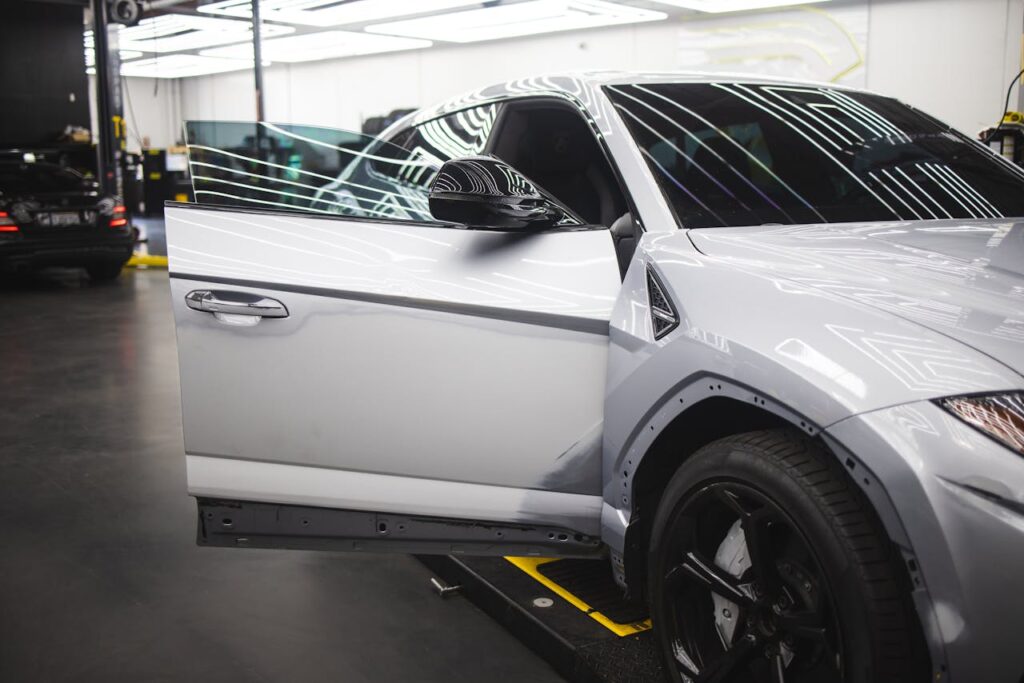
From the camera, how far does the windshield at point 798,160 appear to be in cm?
235

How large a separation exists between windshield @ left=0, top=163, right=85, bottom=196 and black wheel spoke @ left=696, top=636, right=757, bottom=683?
33.8 ft

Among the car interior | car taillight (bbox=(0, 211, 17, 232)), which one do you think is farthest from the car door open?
car taillight (bbox=(0, 211, 17, 232))

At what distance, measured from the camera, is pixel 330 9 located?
56.5ft

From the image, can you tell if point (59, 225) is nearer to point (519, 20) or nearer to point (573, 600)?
point (573, 600)

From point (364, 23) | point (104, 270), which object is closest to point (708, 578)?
point (104, 270)

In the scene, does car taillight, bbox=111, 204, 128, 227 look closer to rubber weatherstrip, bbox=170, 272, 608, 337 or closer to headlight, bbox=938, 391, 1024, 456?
rubber weatherstrip, bbox=170, 272, 608, 337

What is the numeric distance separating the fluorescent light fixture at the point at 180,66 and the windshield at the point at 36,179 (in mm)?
14861

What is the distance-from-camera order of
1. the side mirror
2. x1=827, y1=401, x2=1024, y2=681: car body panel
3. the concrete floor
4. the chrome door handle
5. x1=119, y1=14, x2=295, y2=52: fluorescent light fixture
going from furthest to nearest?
1. x1=119, y1=14, x2=295, y2=52: fluorescent light fixture
2. the concrete floor
3. the chrome door handle
4. the side mirror
5. x1=827, y1=401, x2=1024, y2=681: car body panel

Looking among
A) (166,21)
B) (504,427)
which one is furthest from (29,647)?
(166,21)

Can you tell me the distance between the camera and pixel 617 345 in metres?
2.08

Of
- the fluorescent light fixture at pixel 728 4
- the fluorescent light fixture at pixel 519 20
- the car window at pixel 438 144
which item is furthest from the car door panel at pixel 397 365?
the fluorescent light fixture at pixel 519 20

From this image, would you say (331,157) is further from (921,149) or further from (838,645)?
(838,645)

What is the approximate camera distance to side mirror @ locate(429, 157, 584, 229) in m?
2.07

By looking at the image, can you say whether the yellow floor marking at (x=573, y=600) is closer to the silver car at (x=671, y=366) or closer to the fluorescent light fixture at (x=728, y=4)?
the silver car at (x=671, y=366)
